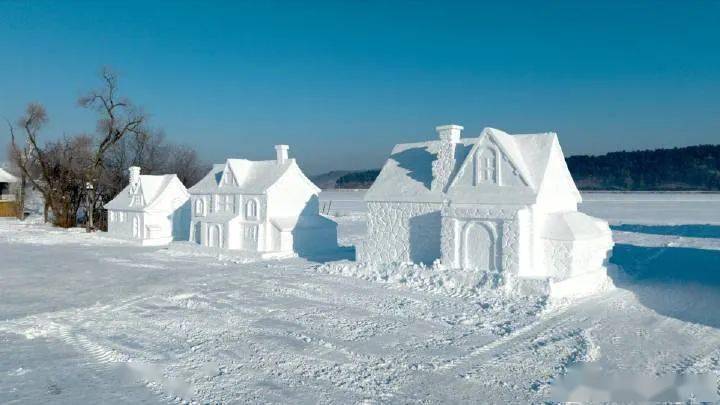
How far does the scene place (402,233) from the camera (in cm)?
2314

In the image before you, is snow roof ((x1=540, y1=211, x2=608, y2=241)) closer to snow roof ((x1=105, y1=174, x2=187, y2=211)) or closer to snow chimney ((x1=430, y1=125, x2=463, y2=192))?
snow chimney ((x1=430, y1=125, x2=463, y2=192))

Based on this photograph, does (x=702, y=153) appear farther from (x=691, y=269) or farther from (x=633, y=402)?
(x=633, y=402)

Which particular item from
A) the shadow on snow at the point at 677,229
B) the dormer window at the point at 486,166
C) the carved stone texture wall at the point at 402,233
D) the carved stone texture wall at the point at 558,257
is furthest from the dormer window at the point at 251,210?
the shadow on snow at the point at 677,229

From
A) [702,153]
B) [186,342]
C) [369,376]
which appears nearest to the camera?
[369,376]

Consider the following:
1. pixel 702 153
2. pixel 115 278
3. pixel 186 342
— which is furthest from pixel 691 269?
pixel 702 153

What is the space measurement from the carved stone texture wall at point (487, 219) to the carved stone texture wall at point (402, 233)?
156 centimetres

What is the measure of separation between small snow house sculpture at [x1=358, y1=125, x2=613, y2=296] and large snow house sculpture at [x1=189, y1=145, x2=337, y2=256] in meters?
7.39

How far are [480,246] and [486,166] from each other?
3143 mm

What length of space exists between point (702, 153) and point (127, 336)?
143 meters

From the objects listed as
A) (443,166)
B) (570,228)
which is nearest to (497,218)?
(570,228)

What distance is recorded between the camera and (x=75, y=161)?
47844 mm

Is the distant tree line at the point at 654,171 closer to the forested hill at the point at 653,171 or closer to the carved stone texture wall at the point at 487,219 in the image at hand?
the forested hill at the point at 653,171

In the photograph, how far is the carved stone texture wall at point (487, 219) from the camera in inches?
750

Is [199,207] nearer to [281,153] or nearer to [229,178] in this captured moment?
[229,178]
